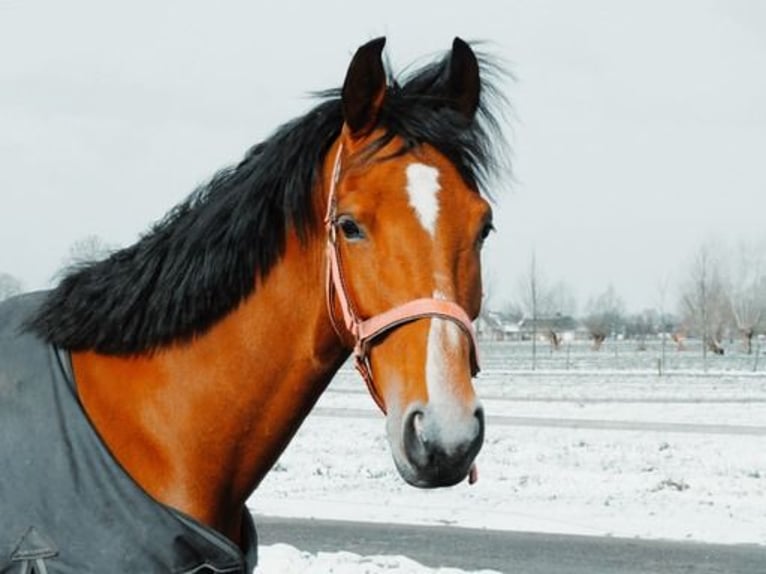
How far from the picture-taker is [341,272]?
2500 millimetres

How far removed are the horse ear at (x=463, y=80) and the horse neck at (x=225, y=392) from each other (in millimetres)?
589

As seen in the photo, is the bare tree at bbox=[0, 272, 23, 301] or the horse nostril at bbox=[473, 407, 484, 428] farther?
the bare tree at bbox=[0, 272, 23, 301]

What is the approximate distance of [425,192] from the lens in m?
2.46

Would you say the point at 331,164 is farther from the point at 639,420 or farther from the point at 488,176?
the point at 639,420

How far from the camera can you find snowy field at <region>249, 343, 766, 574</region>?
9.60m

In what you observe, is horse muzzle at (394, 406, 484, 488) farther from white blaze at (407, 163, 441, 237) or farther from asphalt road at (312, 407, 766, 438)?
asphalt road at (312, 407, 766, 438)

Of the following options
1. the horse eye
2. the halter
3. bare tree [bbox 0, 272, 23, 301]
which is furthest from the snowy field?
the horse eye

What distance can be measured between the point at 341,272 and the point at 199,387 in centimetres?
54

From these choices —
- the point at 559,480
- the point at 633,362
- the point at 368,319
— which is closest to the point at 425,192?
the point at 368,319

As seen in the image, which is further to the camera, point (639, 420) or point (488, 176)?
point (639, 420)

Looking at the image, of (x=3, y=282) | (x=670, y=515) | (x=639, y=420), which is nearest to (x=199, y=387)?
(x=3, y=282)

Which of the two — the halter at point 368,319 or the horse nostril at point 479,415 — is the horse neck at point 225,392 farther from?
the horse nostril at point 479,415

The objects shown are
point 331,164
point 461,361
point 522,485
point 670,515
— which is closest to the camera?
point 461,361

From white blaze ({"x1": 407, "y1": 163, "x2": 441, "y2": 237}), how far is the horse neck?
344 mm
